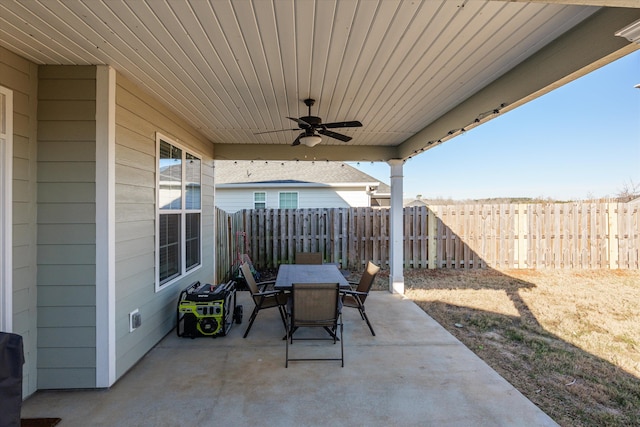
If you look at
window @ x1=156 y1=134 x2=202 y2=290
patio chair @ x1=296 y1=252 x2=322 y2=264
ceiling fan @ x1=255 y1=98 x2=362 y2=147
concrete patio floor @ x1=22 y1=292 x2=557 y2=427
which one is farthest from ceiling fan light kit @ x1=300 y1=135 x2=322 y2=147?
concrete patio floor @ x1=22 y1=292 x2=557 y2=427

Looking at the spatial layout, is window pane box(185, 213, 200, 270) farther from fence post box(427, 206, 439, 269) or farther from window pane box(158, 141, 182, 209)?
fence post box(427, 206, 439, 269)

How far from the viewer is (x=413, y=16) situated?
191cm

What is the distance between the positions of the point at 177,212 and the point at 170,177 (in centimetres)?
48

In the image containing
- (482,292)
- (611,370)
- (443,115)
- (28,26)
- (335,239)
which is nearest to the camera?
(28,26)

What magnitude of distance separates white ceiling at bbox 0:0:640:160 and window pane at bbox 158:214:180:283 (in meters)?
1.42

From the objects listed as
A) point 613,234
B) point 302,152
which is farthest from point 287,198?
point 613,234

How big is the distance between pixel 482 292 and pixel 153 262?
5.46 meters

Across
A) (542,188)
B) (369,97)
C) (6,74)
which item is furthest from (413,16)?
(542,188)

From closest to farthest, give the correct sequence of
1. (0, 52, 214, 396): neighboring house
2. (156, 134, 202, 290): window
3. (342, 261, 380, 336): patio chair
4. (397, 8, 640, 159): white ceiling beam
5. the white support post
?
1. (397, 8, 640, 159): white ceiling beam
2. (0, 52, 214, 396): neighboring house
3. (156, 134, 202, 290): window
4. (342, 261, 380, 336): patio chair
5. the white support post

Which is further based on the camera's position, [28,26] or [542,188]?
[542,188]

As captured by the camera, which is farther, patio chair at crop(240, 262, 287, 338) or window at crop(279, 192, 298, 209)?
window at crop(279, 192, 298, 209)

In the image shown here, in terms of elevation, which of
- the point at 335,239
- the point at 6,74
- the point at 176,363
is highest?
the point at 6,74

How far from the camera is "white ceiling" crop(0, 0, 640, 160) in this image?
1.82 metres

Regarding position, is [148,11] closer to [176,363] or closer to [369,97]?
[369,97]
